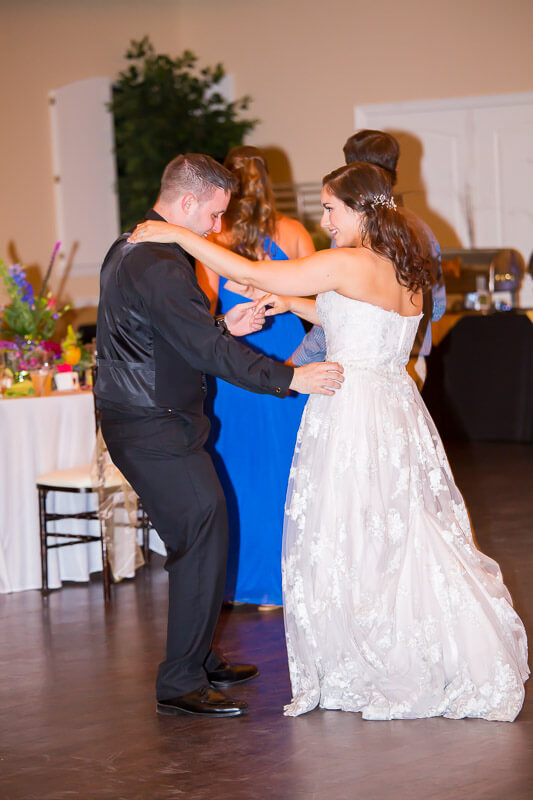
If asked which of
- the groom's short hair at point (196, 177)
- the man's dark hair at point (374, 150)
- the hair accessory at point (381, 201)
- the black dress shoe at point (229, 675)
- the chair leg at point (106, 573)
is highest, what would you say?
the man's dark hair at point (374, 150)

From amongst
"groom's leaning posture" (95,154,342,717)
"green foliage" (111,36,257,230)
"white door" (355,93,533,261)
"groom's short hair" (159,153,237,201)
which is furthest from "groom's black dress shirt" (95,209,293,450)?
"white door" (355,93,533,261)

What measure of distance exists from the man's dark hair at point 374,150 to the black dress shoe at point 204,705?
6.08 feet

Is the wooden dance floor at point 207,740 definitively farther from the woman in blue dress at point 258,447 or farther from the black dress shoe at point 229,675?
the woman in blue dress at point 258,447

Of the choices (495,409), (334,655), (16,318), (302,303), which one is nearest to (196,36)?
(495,409)

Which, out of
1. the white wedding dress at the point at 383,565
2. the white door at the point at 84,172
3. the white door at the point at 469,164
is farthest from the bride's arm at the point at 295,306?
the white door at the point at 469,164

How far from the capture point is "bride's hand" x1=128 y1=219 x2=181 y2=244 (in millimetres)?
2674

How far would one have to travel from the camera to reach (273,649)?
11.2ft

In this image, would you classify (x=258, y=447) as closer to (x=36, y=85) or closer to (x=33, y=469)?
(x=33, y=469)

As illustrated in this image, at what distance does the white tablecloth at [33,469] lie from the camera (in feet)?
14.3

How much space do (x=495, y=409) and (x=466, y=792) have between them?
529 centimetres

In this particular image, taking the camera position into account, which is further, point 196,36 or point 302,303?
point 196,36

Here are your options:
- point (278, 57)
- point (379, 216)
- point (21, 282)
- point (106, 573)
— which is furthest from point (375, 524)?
point (278, 57)

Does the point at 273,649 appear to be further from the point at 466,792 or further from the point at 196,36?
the point at 196,36

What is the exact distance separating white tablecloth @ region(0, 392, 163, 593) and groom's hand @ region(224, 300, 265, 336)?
161 centimetres
